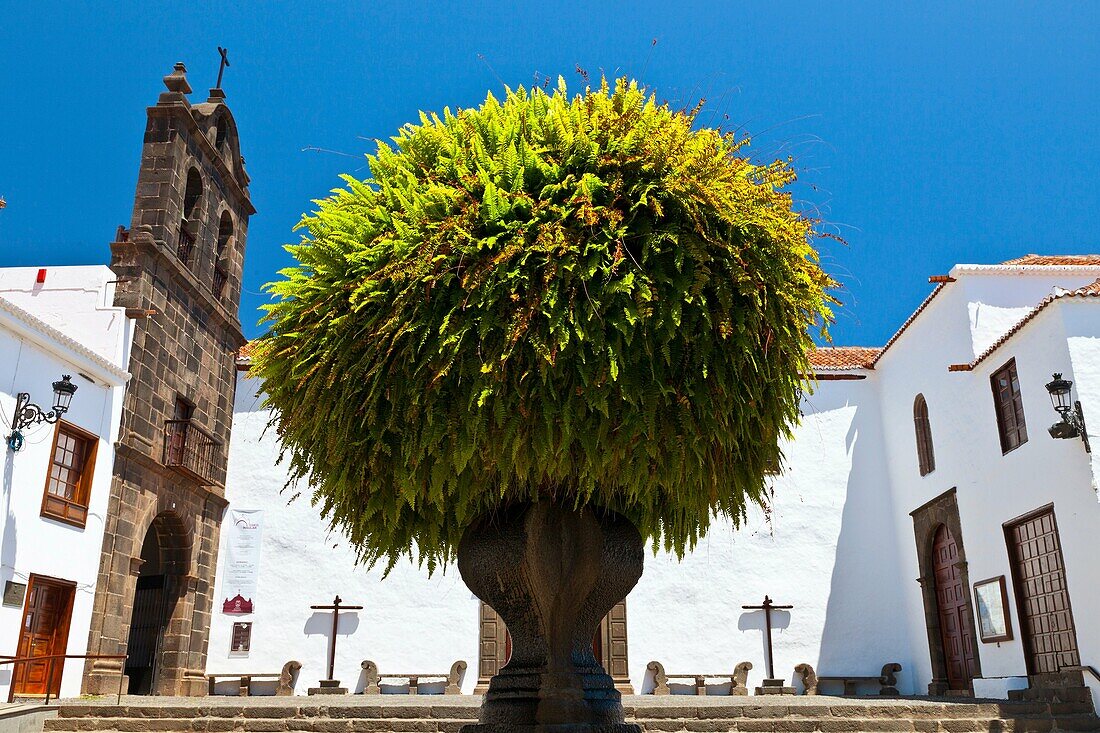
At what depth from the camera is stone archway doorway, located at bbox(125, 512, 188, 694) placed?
1298 cm

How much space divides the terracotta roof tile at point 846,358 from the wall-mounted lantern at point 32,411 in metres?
10.9

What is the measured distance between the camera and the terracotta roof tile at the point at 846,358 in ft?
51.2

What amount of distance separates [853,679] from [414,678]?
6579 mm

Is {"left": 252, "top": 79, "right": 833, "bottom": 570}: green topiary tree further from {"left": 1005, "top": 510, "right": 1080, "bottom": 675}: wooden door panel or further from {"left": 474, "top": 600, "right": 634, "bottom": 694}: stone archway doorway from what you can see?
{"left": 474, "top": 600, "right": 634, "bottom": 694}: stone archway doorway

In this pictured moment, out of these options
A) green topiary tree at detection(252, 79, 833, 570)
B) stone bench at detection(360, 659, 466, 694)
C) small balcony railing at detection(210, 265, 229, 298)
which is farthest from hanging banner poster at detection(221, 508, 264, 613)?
green topiary tree at detection(252, 79, 833, 570)

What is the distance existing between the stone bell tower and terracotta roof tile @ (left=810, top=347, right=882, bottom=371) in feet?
31.5

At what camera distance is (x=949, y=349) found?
496 inches

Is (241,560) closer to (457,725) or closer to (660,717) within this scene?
(457,725)

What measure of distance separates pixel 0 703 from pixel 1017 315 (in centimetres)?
1260

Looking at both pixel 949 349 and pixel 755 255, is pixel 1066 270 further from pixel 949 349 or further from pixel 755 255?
pixel 755 255

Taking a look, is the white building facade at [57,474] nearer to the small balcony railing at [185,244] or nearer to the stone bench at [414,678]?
the small balcony railing at [185,244]

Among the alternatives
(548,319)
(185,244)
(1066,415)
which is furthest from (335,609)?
(548,319)

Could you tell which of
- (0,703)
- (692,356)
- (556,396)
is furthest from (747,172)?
(0,703)

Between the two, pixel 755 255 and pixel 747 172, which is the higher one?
pixel 747 172
